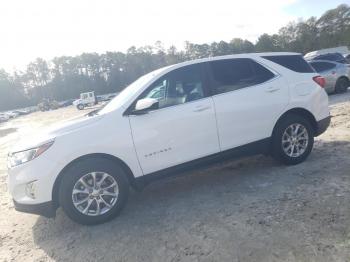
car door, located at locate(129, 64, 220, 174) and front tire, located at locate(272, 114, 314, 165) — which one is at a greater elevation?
car door, located at locate(129, 64, 220, 174)

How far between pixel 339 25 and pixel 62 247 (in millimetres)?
97026

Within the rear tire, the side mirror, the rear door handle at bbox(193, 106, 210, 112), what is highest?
the side mirror

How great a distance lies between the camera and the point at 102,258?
3.71 meters

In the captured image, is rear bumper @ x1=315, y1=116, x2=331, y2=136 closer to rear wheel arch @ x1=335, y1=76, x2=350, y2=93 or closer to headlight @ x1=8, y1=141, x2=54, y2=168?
headlight @ x1=8, y1=141, x2=54, y2=168

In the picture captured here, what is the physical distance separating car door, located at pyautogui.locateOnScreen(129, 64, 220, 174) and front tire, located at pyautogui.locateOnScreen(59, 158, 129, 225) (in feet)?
1.32

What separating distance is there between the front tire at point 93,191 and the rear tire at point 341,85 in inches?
467

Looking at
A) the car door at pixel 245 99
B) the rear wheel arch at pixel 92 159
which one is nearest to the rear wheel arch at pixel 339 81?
the car door at pixel 245 99

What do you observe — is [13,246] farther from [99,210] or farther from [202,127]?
[202,127]

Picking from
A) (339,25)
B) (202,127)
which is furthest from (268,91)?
(339,25)

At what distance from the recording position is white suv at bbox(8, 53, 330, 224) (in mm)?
4305

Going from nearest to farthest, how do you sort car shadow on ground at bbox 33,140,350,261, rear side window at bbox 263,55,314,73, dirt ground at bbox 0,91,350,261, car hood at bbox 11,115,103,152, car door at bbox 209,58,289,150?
1. dirt ground at bbox 0,91,350,261
2. car shadow on ground at bbox 33,140,350,261
3. car hood at bbox 11,115,103,152
4. car door at bbox 209,58,289,150
5. rear side window at bbox 263,55,314,73

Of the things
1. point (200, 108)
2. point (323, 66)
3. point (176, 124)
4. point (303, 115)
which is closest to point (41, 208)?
point (176, 124)

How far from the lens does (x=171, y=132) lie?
184 inches

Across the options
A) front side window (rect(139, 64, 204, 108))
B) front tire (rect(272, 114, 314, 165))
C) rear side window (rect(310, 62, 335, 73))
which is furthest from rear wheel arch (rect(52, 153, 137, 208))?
rear side window (rect(310, 62, 335, 73))
